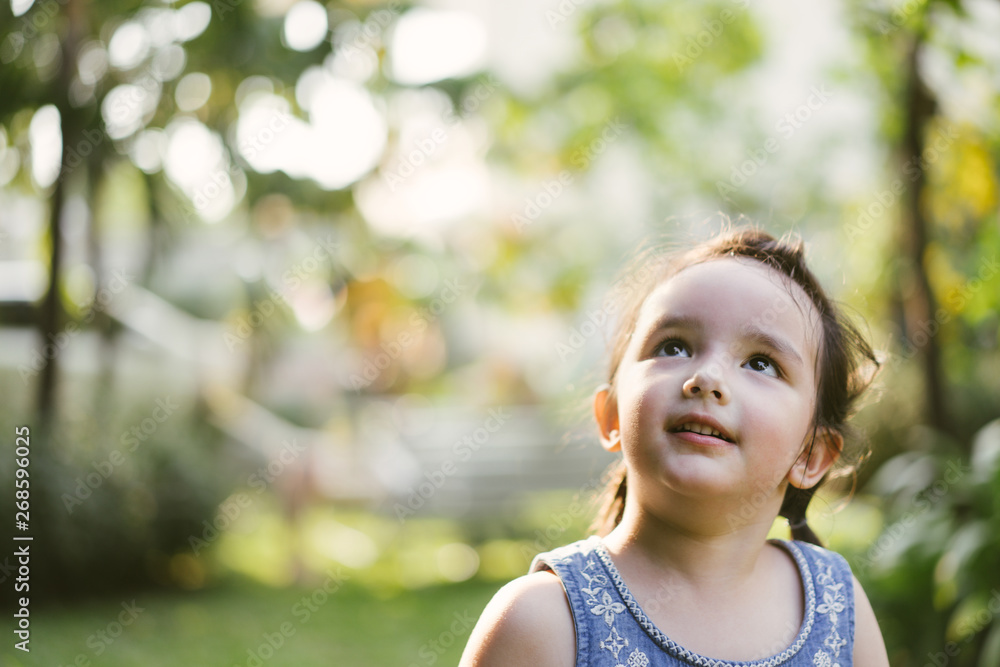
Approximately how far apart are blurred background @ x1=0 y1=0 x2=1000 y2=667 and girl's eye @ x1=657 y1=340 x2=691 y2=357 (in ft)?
0.98

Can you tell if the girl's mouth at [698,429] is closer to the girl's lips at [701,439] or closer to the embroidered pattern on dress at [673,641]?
the girl's lips at [701,439]

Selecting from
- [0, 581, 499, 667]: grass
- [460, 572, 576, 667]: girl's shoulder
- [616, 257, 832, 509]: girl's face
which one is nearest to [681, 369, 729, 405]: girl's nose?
[616, 257, 832, 509]: girl's face

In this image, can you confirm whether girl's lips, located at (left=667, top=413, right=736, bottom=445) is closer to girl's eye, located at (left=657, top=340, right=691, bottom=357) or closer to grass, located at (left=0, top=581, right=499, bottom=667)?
girl's eye, located at (left=657, top=340, right=691, bottom=357)

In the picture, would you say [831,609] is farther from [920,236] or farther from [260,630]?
[260,630]

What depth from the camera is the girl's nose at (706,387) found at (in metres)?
1.00

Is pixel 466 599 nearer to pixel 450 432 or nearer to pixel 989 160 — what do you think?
pixel 989 160

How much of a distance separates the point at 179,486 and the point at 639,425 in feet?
16.9

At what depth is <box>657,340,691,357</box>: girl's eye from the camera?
108 centimetres

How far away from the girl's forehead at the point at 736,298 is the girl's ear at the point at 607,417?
0.13 metres

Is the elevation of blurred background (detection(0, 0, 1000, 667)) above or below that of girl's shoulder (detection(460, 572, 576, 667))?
below

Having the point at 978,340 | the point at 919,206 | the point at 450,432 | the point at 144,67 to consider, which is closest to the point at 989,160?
the point at 919,206

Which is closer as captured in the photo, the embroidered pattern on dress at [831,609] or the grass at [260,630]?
the embroidered pattern on dress at [831,609]

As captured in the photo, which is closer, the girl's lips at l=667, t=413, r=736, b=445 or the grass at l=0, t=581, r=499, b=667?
the girl's lips at l=667, t=413, r=736, b=445

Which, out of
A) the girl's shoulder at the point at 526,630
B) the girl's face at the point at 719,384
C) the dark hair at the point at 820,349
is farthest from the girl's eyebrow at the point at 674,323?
the girl's shoulder at the point at 526,630
